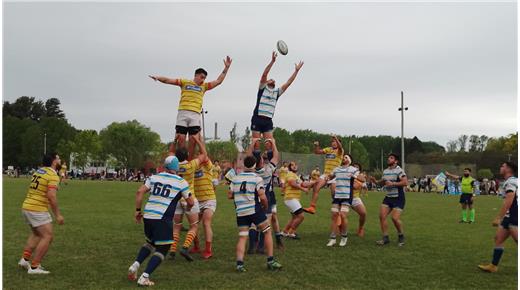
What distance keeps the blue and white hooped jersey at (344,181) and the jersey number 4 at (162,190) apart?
5.90m

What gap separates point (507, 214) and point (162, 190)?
22.3 feet

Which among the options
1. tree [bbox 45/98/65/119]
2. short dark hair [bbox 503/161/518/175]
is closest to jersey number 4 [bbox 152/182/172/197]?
short dark hair [bbox 503/161/518/175]

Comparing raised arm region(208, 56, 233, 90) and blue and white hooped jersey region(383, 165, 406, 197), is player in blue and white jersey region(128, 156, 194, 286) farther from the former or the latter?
blue and white hooped jersey region(383, 165, 406, 197)

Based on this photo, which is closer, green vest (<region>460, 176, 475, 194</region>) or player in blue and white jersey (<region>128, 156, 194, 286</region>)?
player in blue and white jersey (<region>128, 156, 194, 286</region>)

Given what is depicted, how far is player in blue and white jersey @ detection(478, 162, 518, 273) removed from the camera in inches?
369

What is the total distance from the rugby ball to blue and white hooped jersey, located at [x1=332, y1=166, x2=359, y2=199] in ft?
11.6

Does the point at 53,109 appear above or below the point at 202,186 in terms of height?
above

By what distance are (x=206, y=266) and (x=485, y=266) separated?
5679mm

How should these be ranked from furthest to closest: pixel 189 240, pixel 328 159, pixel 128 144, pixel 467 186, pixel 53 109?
1. pixel 53 109
2. pixel 128 144
3. pixel 467 186
4. pixel 328 159
5. pixel 189 240

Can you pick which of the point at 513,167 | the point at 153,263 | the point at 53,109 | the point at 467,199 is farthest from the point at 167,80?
the point at 53,109

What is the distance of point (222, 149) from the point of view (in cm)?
9375

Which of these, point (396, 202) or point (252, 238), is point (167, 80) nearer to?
point (252, 238)

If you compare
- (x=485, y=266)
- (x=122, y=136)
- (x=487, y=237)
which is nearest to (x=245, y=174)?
(x=485, y=266)

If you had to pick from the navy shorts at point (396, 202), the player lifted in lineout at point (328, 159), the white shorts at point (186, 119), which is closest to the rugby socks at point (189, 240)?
the white shorts at point (186, 119)
